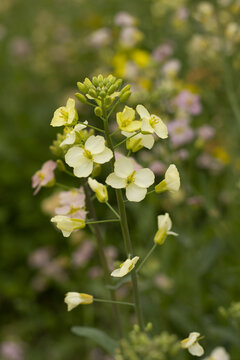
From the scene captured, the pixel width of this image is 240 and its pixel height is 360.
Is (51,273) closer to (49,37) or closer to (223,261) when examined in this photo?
(223,261)

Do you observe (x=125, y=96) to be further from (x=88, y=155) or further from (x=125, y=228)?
(x=125, y=228)

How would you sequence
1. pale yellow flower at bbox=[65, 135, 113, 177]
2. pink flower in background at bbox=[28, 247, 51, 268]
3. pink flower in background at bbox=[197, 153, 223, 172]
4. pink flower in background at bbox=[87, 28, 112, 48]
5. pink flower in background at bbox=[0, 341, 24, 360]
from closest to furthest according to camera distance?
pale yellow flower at bbox=[65, 135, 113, 177] < pink flower in background at bbox=[0, 341, 24, 360] < pink flower in background at bbox=[197, 153, 223, 172] < pink flower in background at bbox=[87, 28, 112, 48] < pink flower in background at bbox=[28, 247, 51, 268]

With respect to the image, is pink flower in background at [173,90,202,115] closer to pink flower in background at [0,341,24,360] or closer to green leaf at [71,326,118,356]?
green leaf at [71,326,118,356]

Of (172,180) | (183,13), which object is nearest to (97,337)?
(172,180)

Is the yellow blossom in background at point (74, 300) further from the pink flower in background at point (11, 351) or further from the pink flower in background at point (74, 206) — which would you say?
the pink flower in background at point (11, 351)

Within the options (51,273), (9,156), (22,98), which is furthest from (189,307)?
(22,98)

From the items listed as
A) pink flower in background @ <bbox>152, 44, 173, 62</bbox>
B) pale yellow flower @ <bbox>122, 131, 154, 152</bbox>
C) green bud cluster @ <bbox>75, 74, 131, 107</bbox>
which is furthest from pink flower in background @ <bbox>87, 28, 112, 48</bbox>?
pale yellow flower @ <bbox>122, 131, 154, 152</bbox>

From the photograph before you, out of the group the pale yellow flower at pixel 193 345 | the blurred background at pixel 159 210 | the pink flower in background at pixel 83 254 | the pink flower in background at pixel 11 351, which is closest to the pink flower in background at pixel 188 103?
the blurred background at pixel 159 210
